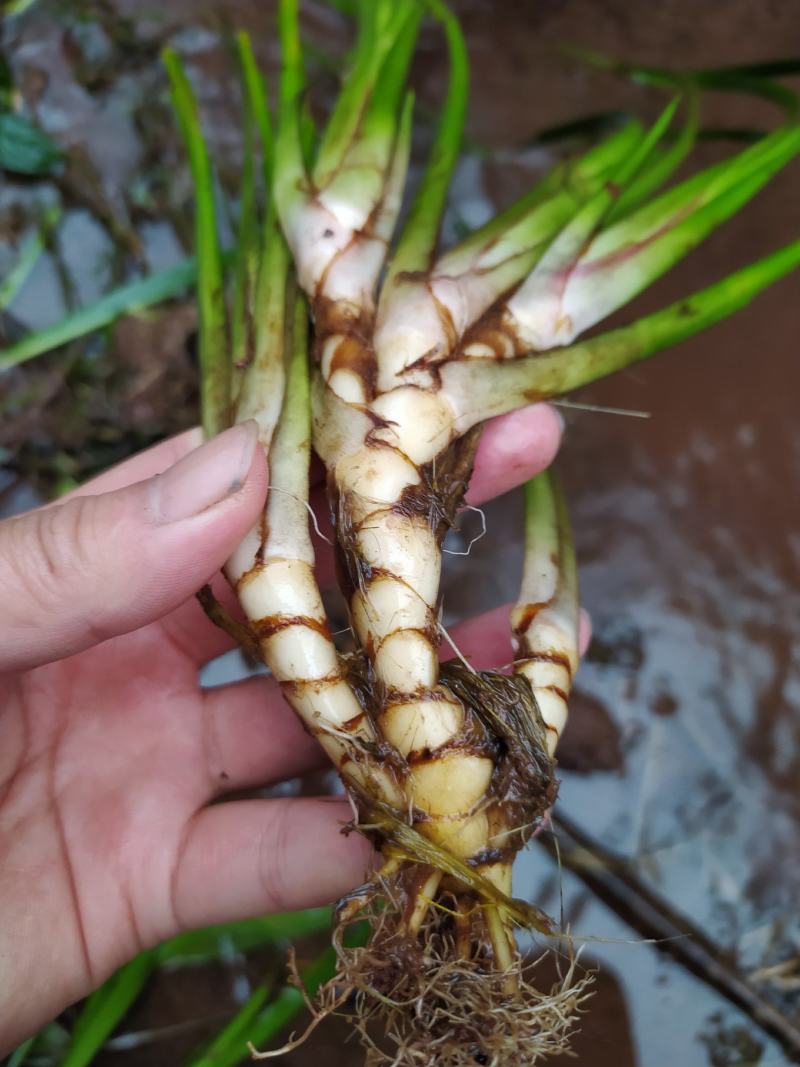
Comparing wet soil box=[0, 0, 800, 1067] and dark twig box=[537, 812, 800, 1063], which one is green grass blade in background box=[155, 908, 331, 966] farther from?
dark twig box=[537, 812, 800, 1063]

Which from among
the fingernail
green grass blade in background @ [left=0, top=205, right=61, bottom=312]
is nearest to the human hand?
the fingernail

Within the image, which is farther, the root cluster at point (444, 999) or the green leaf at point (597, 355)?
the green leaf at point (597, 355)

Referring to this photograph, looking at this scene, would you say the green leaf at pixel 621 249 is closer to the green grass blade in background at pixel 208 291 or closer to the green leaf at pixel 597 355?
the green leaf at pixel 597 355

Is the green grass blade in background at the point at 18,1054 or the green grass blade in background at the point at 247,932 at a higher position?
the green grass blade in background at the point at 247,932

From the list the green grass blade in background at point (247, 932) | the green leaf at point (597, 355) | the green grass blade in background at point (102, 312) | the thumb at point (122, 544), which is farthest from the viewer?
the green grass blade in background at point (102, 312)

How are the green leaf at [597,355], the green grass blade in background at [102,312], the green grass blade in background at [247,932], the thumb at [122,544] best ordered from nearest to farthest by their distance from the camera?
the thumb at [122,544] → the green leaf at [597,355] → the green grass blade in background at [247,932] → the green grass blade in background at [102,312]

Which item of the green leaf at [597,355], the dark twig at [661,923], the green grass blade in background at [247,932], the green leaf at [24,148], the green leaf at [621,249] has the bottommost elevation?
the dark twig at [661,923]

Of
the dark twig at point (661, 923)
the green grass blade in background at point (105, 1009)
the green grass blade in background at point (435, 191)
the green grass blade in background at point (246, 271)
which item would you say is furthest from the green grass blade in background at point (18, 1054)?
the green grass blade in background at point (435, 191)
